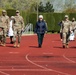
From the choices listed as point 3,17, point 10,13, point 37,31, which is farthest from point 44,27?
point 10,13

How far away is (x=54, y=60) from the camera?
56.9 ft

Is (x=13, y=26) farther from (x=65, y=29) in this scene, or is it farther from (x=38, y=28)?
(x=65, y=29)

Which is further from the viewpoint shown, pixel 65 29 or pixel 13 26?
pixel 65 29

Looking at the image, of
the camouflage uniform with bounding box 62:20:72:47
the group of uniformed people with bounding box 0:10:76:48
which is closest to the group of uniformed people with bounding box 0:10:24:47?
the group of uniformed people with bounding box 0:10:76:48

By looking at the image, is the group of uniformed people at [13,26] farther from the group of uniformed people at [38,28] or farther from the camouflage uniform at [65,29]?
the camouflage uniform at [65,29]

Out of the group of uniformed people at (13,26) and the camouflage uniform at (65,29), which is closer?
the group of uniformed people at (13,26)

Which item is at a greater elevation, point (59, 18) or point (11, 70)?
point (11, 70)

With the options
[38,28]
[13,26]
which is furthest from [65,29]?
[13,26]

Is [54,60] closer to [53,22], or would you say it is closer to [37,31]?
[37,31]

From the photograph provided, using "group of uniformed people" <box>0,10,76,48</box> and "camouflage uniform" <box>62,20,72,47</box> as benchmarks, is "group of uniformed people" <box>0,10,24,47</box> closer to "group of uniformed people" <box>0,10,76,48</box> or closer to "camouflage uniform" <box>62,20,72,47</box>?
"group of uniformed people" <box>0,10,76,48</box>

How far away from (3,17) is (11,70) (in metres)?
10.9

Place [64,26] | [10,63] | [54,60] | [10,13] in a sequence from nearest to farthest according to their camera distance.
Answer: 1. [10,63]
2. [54,60]
3. [64,26]
4. [10,13]

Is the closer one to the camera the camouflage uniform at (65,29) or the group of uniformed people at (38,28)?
the group of uniformed people at (38,28)

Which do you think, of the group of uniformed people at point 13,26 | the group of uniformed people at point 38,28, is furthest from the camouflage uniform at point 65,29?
the group of uniformed people at point 13,26
